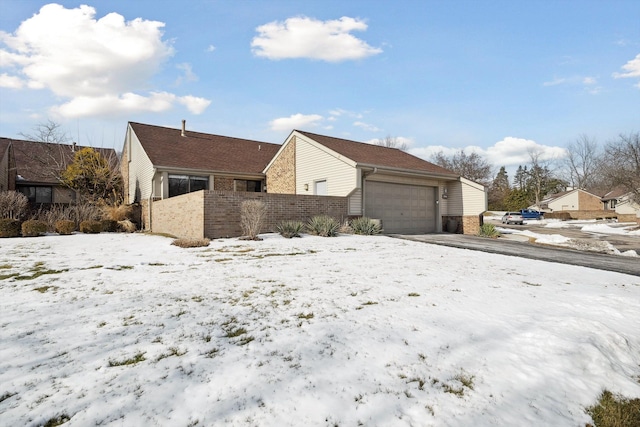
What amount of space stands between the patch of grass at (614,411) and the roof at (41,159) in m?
25.9

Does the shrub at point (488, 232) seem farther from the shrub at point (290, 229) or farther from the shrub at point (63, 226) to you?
the shrub at point (63, 226)

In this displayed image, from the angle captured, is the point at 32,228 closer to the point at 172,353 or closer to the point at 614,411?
the point at 172,353

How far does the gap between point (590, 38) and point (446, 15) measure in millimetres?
5263

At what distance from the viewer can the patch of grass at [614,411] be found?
2.25 metres

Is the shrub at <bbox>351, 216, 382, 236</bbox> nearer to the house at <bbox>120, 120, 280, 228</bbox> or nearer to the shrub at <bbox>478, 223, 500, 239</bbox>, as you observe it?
the shrub at <bbox>478, 223, 500, 239</bbox>

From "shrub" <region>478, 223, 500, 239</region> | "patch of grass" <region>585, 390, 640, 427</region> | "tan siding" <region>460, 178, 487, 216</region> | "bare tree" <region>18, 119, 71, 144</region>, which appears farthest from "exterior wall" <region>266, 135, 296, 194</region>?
"bare tree" <region>18, 119, 71, 144</region>

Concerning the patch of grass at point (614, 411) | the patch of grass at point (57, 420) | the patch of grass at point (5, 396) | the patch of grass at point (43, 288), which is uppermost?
the patch of grass at point (43, 288)

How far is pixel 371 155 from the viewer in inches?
686

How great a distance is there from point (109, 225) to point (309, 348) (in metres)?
17.3

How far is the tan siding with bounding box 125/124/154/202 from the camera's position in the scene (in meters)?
17.6

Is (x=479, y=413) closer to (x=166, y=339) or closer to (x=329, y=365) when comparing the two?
(x=329, y=365)

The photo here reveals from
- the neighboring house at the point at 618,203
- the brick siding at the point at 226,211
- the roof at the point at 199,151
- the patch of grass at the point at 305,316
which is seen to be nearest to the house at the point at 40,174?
the roof at the point at 199,151

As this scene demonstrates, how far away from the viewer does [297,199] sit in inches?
511

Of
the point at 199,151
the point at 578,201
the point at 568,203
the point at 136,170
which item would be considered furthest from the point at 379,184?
the point at 568,203
